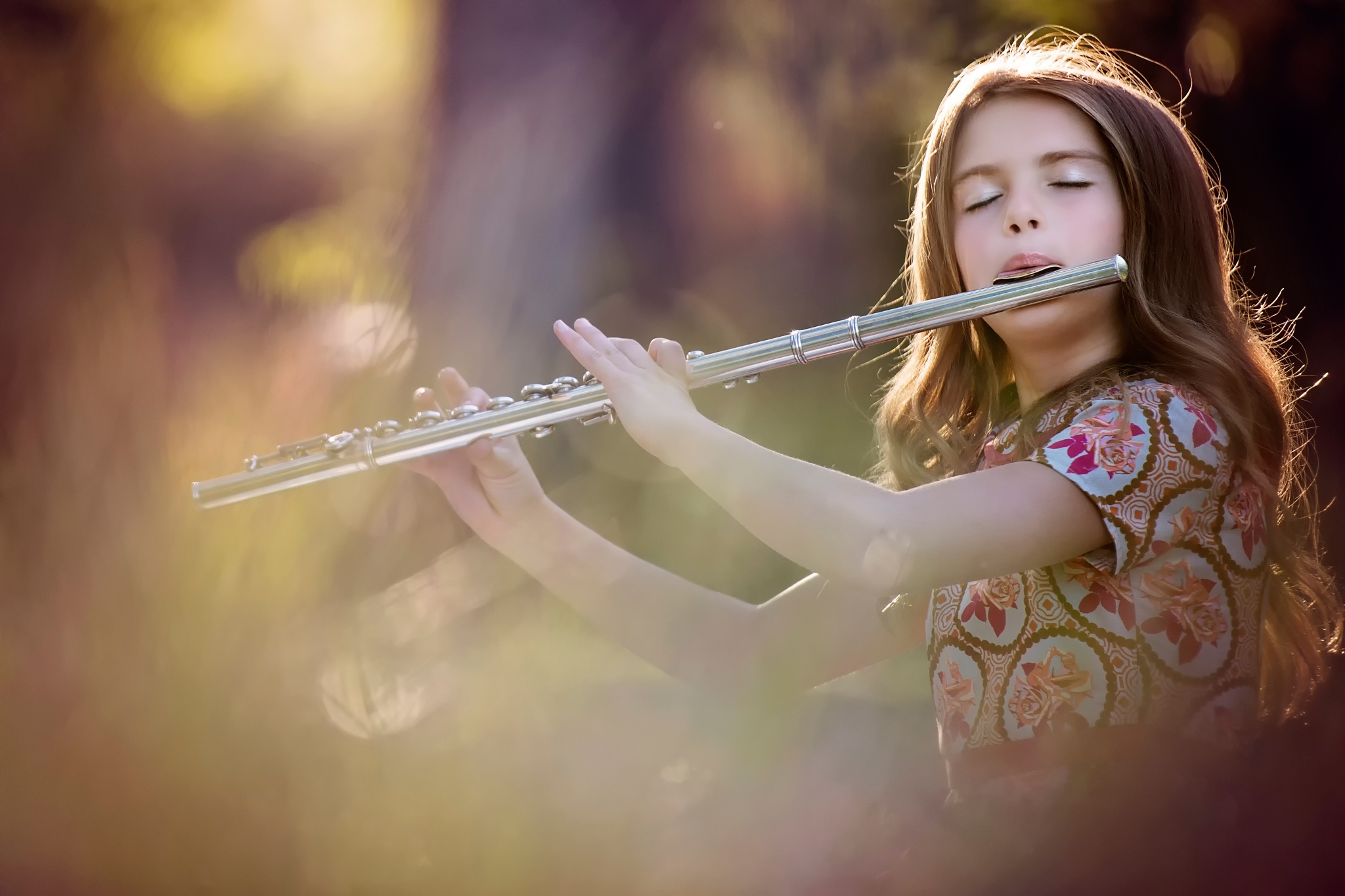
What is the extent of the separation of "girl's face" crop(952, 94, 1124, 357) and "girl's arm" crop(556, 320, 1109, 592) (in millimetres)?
175

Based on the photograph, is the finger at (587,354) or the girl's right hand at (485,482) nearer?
the finger at (587,354)

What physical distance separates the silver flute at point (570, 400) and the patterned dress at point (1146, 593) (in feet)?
0.33

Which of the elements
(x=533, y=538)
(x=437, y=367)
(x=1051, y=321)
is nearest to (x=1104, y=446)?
(x=1051, y=321)

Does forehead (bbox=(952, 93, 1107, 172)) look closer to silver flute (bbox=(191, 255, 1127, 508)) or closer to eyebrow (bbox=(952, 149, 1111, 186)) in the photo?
eyebrow (bbox=(952, 149, 1111, 186))

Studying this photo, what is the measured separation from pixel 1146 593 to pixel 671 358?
38 cm

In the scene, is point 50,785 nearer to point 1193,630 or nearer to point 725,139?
point 1193,630

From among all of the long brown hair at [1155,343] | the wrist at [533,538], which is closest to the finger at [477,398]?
the wrist at [533,538]

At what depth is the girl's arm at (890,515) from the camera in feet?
2.17

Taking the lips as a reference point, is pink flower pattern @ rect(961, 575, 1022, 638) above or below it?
below

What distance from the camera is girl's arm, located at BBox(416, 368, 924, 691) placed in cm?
96

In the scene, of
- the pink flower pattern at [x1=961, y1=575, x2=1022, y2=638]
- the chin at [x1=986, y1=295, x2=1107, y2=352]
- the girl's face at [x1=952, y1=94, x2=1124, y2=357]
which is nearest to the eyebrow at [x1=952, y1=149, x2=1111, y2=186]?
the girl's face at [x1=952, y1=94, x2=1124, y2=357]

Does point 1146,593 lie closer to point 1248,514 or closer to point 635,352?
point 1248,514

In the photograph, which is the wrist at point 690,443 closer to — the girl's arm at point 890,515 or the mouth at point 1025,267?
the girl's arm at point 890,515

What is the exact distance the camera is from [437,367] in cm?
109
